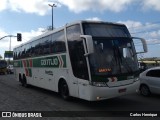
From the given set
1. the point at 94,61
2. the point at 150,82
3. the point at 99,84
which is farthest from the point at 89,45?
the point at 150,82

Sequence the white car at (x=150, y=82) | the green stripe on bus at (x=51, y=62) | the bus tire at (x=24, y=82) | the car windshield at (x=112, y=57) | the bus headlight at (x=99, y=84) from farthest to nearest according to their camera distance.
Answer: the bus tire at (x=24, y=82), the white car at (x=150, y=82), the green stripe on bus at (x=51, y=62), the car windshield at (x=112, y=57), the bus headlight at (x=99, y=84)

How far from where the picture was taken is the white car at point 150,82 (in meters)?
13.5

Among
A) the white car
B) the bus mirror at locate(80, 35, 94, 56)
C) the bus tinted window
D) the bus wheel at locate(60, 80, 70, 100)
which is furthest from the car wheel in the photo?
the bus mirror at locate(80, 35, 94, 56)

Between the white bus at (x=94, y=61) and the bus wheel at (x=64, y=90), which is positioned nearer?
the white bus at (x=94, y=61)

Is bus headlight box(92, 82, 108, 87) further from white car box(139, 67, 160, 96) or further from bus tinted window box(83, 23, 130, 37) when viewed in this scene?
white car box(139, 67, 160, 96)

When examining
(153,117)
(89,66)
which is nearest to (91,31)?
(89,66)

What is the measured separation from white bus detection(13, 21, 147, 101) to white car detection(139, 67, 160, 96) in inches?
88.3

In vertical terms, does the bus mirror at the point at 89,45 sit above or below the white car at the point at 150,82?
above

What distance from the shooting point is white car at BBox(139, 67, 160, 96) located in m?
13.5

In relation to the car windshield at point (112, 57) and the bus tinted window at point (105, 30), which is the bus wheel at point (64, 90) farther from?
the bus tinted window at point (105, 30)

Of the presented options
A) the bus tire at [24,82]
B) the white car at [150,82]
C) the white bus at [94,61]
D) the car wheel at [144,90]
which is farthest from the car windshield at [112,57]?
the bus tire at [24,82]

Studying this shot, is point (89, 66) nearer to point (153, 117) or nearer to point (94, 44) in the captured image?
point (94, 44)

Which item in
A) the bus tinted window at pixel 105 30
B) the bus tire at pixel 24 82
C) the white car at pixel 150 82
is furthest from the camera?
the bus tire at pixel 24 82

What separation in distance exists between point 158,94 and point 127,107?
369cm
